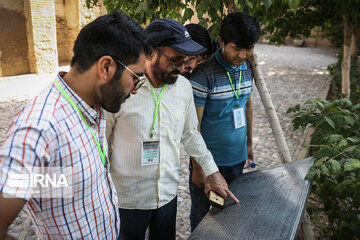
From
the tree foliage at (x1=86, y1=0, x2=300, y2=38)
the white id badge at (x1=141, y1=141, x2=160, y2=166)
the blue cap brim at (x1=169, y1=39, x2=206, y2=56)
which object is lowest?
the white id badge at (x1=141, y1=141, x2=160, y2=166)

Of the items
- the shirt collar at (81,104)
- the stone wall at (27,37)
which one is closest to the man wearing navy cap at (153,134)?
the shirt collar at (81,104)

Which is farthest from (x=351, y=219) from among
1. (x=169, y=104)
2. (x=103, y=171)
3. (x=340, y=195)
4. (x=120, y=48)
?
(x=120, y=48)

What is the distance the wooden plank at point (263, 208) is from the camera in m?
1.56

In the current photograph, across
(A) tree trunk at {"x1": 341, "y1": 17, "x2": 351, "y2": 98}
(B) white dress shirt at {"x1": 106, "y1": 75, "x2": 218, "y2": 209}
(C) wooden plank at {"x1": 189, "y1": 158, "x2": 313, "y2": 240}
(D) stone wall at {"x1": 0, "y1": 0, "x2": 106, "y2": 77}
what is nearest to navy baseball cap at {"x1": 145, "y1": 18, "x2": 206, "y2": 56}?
(B) white dress shirt at {"x1": 106, "y1": 75, "x2": 218, "y2": 209}

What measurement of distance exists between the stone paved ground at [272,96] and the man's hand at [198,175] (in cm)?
121

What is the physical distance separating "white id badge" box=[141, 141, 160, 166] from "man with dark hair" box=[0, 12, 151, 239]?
1.43ft

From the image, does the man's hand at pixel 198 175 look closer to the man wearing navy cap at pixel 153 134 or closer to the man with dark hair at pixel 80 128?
the man wearing navy cap at pixel 153 134

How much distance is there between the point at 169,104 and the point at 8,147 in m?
1.01

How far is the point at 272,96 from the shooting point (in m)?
9.01

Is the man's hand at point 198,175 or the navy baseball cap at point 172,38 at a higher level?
the navy baseball cap at point 172,38

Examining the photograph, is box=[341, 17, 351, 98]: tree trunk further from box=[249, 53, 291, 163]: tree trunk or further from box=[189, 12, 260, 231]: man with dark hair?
box=[189, 12, 260, 231]: man with dark hair

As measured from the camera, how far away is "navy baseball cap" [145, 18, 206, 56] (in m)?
1.76

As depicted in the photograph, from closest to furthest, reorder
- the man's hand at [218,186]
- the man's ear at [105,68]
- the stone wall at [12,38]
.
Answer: the man's ear at [105,68] → the man's hand at [218,186] → the stone wall at [12,38]

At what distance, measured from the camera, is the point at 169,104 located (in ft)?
6.02
